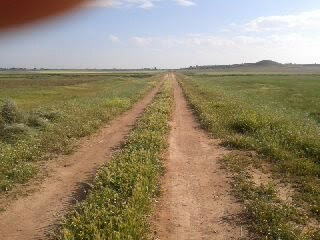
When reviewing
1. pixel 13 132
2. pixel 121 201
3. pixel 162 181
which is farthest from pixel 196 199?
pixel 13 132

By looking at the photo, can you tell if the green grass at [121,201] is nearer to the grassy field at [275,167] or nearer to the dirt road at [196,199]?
the dirt road at [196,199]

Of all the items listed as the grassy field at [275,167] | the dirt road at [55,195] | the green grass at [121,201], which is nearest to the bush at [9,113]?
the dirt road at [55,195]

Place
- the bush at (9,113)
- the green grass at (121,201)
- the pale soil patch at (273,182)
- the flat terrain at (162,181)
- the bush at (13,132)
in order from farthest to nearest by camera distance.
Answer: the bush at (9,113) → the bush at (13,132) → the pale soil patch at (273,182) → the flat terrain at (162,181) → the green grass at (121,201)

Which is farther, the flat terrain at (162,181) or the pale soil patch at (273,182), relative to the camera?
the pale soil patch at (273,182)

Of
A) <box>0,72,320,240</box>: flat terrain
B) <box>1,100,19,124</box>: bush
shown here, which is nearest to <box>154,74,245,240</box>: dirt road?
<box>0,72,320,240</box>: flat terrain

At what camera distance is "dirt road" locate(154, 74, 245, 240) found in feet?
24.6

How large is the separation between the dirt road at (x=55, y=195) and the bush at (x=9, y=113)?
4.88 metres

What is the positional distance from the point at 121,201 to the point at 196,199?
192 centimetres

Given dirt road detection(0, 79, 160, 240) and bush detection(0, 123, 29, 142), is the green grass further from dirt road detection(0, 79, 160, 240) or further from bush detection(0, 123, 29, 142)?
bush detection(0, 123, 29, 142)

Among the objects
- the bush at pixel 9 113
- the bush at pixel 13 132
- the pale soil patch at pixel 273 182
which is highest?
the bush at pixel 9 113

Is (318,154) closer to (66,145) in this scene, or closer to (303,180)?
(303,180)

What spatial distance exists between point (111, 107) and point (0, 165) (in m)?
16.1

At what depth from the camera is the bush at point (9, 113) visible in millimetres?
19062

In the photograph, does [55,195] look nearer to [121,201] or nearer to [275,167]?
[121,201]
